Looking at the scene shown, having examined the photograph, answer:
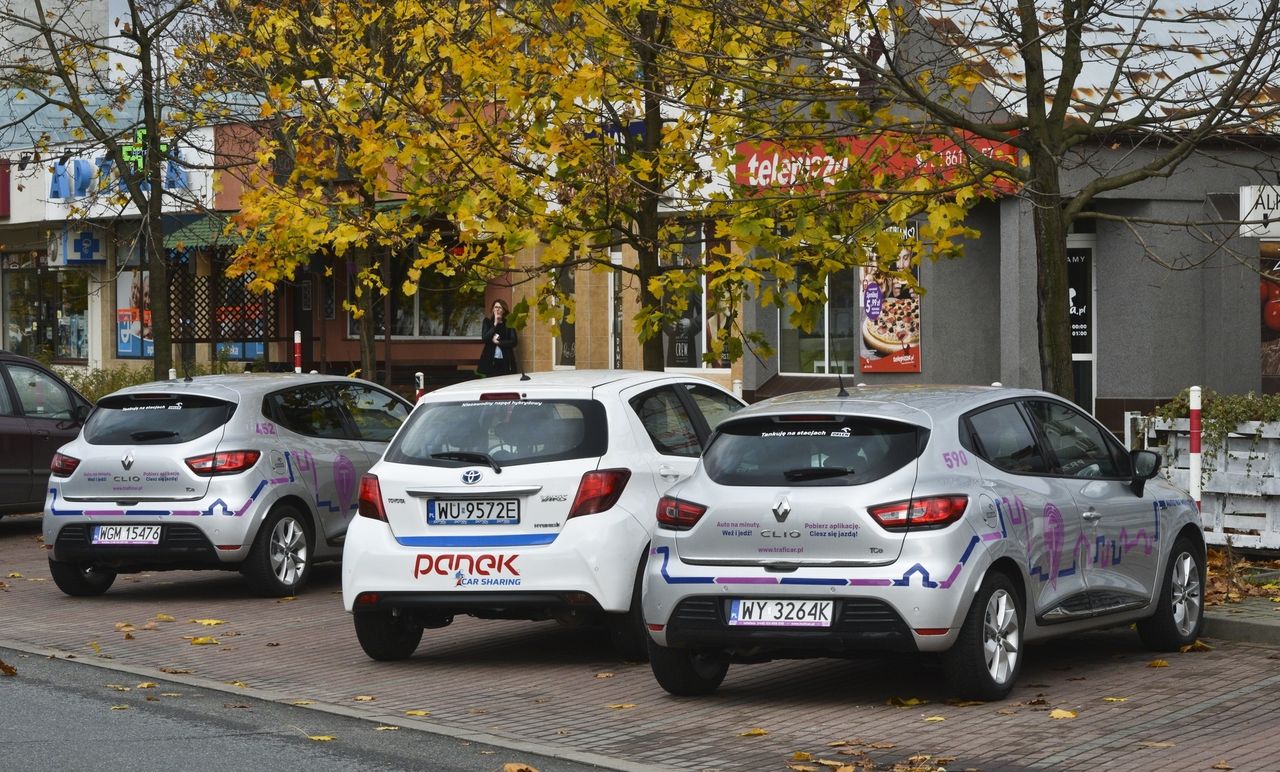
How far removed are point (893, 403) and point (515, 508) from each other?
→ 7.03ft

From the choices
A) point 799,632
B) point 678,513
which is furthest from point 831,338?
point 799,632

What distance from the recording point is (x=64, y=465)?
13.5 metres

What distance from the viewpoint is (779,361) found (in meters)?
27.4

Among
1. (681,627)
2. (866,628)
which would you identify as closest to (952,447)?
(866,628)

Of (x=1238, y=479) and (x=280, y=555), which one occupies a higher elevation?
(x=1238, y=479)

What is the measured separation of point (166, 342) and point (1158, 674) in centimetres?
1420

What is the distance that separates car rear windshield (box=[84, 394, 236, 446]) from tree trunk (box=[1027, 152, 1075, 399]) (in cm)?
564

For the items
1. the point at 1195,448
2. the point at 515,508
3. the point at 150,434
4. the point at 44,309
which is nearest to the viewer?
the point at 515,508

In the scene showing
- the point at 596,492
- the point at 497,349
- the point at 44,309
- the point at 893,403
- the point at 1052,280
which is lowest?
the point at 596,492

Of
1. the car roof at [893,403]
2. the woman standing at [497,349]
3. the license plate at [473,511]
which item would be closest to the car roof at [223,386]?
the license plate at [473,511]

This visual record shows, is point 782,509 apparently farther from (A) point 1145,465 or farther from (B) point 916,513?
Result: (A) point 1145,465

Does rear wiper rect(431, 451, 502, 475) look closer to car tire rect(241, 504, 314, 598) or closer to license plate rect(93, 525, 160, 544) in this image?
car tire rect(241, 504, 314, 598)

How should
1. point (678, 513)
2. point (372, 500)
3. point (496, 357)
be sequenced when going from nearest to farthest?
1. point (678, 513)
2. point (372, 500)
3. point (496, 357)

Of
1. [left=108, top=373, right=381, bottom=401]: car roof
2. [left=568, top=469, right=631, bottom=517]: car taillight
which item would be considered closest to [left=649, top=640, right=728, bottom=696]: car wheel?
[left=568, top=469, right=631, bottom=517]: car taillight
